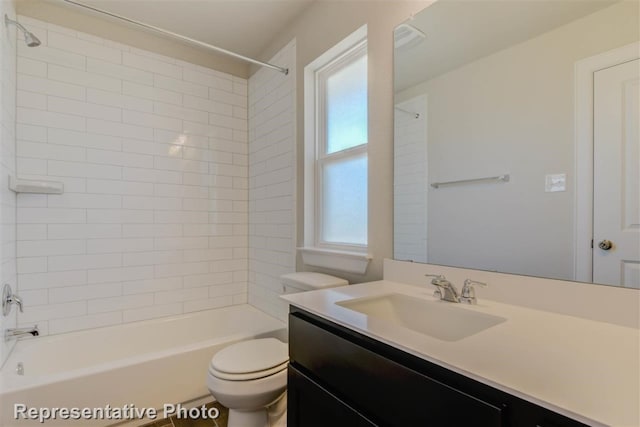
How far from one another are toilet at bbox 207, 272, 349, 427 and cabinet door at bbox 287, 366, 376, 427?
305 millimetres

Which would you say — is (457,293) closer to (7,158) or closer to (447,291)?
(447,291)

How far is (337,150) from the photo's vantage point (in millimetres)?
2047

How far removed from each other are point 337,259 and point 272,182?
40.1 inches

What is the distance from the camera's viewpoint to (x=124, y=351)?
7.33 feet

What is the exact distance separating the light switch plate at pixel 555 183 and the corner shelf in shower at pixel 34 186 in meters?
2.68

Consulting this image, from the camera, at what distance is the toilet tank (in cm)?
164

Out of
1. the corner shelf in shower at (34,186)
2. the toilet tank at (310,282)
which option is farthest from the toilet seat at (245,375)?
the corner shelf in shower at (34,186)

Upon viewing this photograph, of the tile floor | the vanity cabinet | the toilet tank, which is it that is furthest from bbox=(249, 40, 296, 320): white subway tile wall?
the vanity cabinet

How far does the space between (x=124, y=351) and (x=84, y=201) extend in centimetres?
112

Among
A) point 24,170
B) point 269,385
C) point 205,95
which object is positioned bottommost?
point 269,385

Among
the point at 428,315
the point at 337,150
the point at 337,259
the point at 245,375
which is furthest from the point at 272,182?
the point at 428,315

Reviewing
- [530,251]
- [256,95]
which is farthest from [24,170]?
[530,251]

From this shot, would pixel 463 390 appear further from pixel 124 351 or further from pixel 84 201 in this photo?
pixel 84 201

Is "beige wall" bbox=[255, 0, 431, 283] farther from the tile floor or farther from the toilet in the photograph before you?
the tile floor
